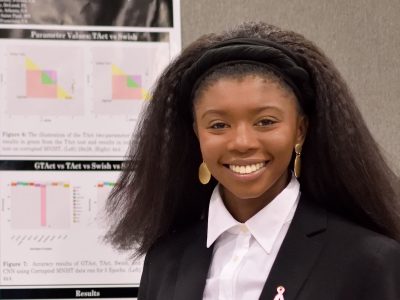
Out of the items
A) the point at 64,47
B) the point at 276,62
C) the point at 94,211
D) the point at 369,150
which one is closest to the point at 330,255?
the point at 369,150

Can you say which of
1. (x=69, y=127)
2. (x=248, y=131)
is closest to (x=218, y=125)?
(x=248, y=131)

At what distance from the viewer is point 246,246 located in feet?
3.61

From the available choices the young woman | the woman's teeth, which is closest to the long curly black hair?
the young woman

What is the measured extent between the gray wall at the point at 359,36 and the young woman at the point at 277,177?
59cm

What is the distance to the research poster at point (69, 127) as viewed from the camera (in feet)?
5.37

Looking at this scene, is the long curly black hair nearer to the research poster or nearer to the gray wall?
the research poster

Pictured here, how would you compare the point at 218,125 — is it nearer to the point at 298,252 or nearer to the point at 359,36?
the point at 298,252

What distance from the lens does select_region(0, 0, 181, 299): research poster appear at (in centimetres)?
164

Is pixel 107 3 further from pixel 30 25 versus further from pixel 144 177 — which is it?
pixel 144 177

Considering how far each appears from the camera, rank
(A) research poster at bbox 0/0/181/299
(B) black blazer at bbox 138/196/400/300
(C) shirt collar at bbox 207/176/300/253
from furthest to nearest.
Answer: (A) research poster at bbox 0/0/181/299 < (C) shirt collar at bbox 207/176/300/253 < (B) black blazer at bbox 138/196/400/300

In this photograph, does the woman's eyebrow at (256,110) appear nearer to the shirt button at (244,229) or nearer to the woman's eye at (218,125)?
the woman's eye at (218,125)

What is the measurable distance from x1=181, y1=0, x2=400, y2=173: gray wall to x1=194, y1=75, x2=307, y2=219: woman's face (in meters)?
0.69

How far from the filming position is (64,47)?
1.67 meters

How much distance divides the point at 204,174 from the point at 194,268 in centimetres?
17
